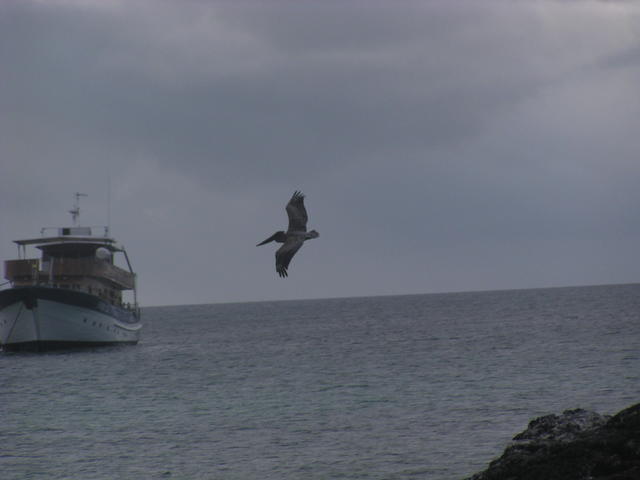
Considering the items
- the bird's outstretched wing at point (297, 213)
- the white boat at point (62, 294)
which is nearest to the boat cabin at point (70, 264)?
the white boat at point (62, 294)

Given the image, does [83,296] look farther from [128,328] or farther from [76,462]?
[76,462]

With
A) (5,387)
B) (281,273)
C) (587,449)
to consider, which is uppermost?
(281,273)

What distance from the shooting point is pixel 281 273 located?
1133 cm

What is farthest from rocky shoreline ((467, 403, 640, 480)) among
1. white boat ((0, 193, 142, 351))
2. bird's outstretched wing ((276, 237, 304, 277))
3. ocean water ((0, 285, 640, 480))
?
white boat ((0, 193, 142, 351))

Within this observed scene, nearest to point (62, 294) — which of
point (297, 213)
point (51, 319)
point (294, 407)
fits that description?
point (51, 319)

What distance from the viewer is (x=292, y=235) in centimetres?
1242

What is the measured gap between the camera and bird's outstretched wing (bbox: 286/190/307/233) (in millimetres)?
12828

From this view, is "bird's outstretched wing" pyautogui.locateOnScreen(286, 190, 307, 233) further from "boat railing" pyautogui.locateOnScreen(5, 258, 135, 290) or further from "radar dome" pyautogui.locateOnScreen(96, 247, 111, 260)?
"radar dome" pyautogui.locateOnScreen(96, 247, 111, 260)

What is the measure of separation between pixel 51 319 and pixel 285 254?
59274 mm

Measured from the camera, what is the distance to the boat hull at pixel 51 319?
211 feet

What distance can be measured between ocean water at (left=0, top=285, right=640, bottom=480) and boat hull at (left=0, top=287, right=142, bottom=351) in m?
1.73

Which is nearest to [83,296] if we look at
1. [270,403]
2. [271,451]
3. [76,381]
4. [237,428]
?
[76,381]

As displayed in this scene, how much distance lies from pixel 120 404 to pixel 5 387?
12.4 m

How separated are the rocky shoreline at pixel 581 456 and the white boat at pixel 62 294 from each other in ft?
186
